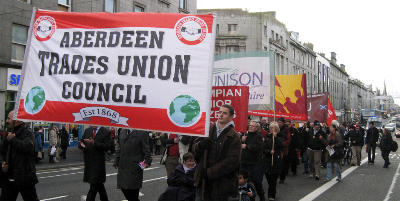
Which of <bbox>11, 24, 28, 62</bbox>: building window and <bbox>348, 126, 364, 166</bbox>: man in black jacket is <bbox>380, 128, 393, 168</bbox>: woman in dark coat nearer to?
<bbox>348, 126, 364, 166</bbox>: man in black jacket

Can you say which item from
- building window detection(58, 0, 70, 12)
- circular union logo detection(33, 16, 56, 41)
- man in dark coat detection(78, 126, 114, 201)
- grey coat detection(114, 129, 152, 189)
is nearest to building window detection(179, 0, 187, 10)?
building window detection(58, 0, 70, 12)

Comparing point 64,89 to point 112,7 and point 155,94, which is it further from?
point 112,7

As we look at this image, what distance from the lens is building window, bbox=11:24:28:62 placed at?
64.6ft

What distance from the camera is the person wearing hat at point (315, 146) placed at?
1247cm

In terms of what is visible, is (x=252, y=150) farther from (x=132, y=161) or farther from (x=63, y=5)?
(x=63, y=5)

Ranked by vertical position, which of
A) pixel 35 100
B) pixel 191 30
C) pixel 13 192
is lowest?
pixel 13 192

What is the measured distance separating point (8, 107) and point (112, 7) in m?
9.78

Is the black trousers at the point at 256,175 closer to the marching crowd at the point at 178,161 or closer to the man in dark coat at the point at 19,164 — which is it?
the marching crowd at the point at 178,161

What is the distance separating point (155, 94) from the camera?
4.67 m

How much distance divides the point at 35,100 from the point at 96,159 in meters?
1.81

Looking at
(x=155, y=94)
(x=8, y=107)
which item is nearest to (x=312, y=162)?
(x=155, y=94)

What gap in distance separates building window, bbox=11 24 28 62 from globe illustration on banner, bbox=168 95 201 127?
1770 cm

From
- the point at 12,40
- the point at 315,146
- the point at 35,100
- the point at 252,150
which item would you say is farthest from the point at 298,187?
the point at 12,40

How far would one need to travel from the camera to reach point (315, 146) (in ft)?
41.5
